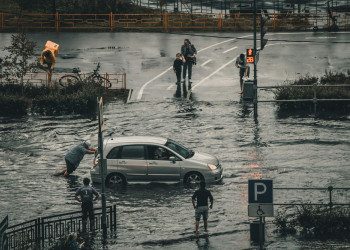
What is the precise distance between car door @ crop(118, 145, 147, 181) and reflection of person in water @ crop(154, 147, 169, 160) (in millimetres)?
363

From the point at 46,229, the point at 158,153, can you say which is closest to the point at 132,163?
the point at 158,153

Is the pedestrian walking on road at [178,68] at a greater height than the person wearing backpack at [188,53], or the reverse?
the person wearing backpack at [188,53]

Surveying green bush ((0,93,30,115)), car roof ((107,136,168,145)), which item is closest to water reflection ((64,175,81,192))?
car roof ((107,136,168,145))

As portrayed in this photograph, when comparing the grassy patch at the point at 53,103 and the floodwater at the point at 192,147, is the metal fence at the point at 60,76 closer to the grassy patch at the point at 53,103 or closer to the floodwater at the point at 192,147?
the floodwater at the point at 192,147

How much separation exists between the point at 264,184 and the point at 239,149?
9967 mm

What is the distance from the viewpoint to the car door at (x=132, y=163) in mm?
25172

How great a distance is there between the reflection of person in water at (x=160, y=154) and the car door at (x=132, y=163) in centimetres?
36

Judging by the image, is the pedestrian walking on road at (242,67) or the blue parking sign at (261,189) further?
the pedestrian walking on road at (242,67)

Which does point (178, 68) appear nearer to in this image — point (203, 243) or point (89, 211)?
point (89, 211)

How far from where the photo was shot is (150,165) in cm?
2516

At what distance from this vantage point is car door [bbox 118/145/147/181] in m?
25.2

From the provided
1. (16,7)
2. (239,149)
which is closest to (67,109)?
(239,149)

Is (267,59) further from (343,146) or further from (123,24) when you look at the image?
(343,146)

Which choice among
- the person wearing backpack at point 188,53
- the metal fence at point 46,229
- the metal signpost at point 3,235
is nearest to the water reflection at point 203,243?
the metal fence at point 46,229
